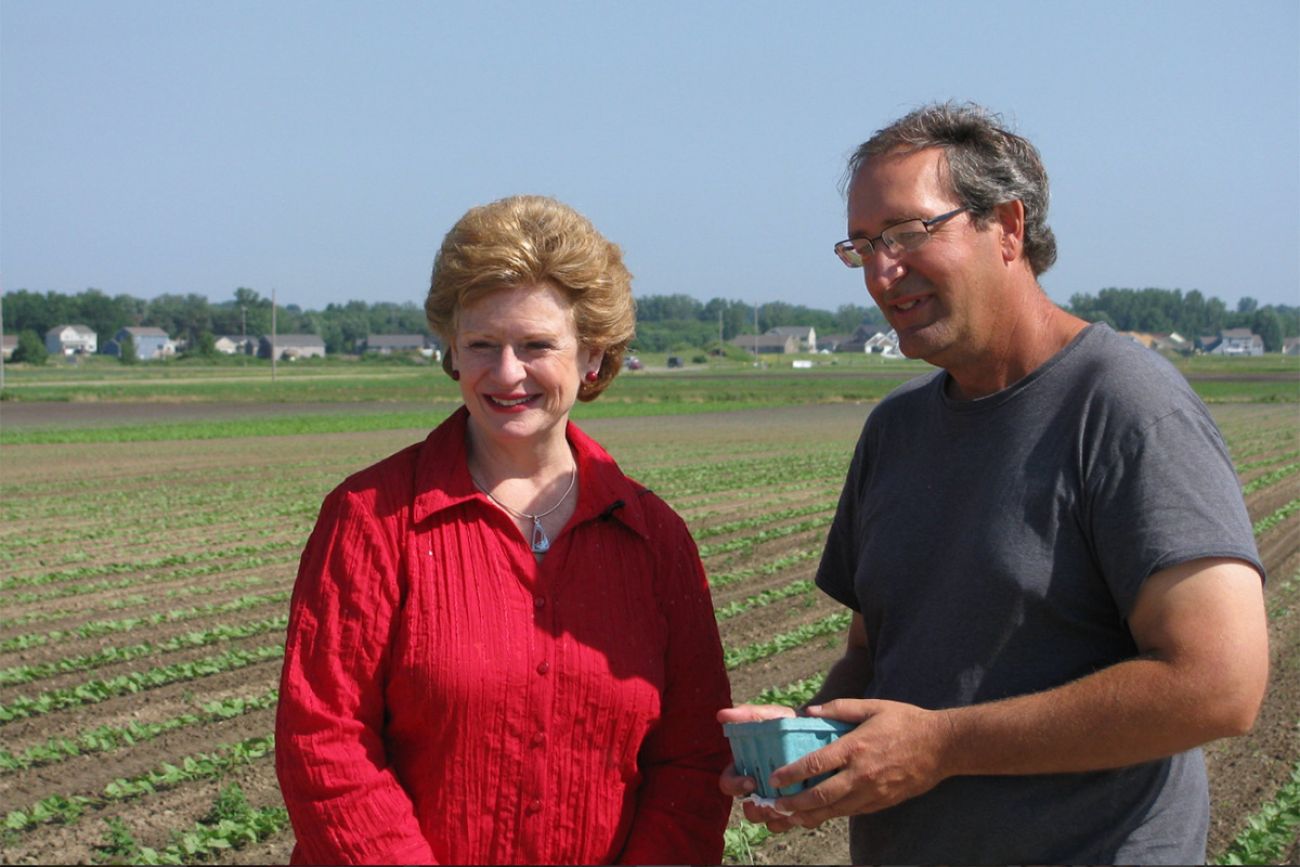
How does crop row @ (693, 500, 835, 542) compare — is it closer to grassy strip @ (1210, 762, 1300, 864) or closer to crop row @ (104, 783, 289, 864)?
grassy strip @ (1210, 762, 1300, 864)

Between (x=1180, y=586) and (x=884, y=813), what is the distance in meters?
0.80

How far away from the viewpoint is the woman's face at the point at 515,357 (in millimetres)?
2543

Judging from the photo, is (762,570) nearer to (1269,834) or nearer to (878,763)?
(1269,834)

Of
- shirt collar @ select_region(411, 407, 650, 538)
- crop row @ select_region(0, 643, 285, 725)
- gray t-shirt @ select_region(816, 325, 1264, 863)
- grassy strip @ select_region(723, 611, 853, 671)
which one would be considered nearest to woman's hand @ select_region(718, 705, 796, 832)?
gray t-shirt @ select_region(816, 325, 1264, 863)

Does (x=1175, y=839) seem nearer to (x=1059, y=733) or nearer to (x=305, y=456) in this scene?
(x=1059, y=733)

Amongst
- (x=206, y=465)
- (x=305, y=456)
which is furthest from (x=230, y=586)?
(x=305, y=456)

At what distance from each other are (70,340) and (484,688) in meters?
152

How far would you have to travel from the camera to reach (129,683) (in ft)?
25.7

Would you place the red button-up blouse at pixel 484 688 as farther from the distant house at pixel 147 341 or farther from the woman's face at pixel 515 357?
the distant house at pixel 147 341

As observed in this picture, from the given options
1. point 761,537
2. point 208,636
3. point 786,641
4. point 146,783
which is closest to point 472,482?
point 146,783

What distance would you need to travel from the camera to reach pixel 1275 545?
13062mm

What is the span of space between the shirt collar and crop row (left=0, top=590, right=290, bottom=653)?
7.30 meters

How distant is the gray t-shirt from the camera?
214cm

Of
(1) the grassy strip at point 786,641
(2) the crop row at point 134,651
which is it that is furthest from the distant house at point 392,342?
(1) the grassy strip at point 786,641
